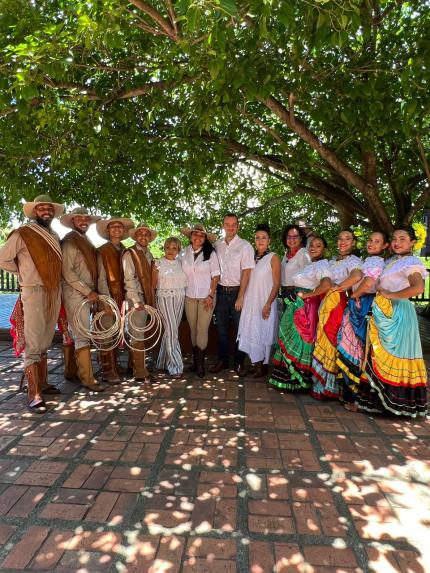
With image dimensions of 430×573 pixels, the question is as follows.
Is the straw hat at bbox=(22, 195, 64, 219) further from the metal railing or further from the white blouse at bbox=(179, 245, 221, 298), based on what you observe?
the metal railing

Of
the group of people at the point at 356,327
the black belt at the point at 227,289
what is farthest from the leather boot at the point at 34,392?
the group of people at the point at 356,327

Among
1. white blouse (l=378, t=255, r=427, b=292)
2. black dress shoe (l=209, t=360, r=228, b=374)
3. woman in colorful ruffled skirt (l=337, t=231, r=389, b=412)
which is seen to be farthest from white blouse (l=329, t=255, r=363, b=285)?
black dress shoe (l=209, t=360, r=228, b=374)

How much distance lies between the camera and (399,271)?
395 cm

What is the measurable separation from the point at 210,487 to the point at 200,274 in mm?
2735

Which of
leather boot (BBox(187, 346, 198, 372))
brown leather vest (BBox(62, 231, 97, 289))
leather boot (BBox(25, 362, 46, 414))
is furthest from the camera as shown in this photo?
leather boot (BBox(187, 346, 198, 372))

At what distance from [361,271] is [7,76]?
383 centimetres

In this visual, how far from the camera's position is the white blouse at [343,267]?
438 centimetres

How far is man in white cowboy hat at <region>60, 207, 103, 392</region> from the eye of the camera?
4562 millimetres

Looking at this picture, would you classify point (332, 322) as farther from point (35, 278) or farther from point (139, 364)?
point (35, 278)

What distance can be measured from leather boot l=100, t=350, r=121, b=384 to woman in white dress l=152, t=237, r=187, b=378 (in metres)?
0.65

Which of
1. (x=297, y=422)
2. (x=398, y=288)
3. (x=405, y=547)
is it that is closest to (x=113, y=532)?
(x=405, y=547)

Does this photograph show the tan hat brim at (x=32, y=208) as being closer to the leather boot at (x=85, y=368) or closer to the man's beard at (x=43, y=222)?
the man's beard at (x=43, y=222)

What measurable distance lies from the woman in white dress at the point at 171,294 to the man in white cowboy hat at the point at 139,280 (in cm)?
13

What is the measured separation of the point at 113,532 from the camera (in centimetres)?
240
